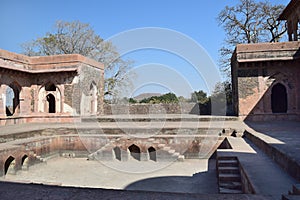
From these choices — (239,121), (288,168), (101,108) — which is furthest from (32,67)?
(288,168)

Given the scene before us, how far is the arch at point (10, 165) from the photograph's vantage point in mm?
7720

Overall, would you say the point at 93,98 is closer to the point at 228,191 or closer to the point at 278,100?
the point at 278,100

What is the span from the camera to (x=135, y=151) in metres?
10.1

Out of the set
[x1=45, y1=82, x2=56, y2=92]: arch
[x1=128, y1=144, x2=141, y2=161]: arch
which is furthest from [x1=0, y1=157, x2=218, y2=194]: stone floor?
[x1=45, y1=82, x2=56, y2=92]: arch

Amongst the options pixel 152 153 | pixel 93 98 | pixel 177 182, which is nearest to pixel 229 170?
pixel 177 182

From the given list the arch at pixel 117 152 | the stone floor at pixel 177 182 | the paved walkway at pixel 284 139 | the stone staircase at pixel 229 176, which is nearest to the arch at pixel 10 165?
the stone floor at pixel 177 182

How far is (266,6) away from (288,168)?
766 inches

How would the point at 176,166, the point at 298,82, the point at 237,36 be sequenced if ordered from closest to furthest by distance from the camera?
the point at 176,166, the point at 298,82, the point at 237,36

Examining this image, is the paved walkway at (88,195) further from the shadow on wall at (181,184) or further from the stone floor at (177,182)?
the shadow on wall at (181,184)

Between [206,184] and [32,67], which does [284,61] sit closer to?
[206,184]

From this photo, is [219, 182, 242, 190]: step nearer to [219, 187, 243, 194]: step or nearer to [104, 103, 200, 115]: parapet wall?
[219, 187, 243, 194]: step

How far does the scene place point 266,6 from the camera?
20078 millimetres

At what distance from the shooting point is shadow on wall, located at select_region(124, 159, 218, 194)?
5.95m

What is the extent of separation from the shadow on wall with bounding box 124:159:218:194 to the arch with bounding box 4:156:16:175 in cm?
402
